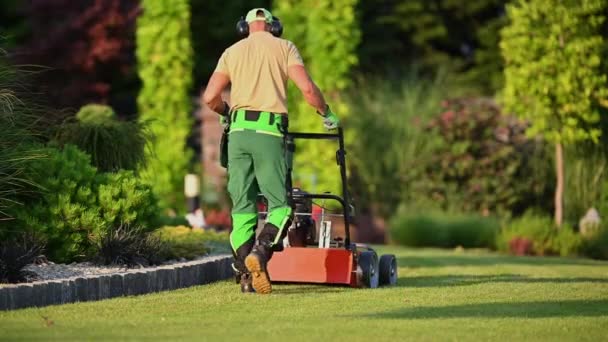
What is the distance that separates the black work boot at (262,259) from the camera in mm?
10484

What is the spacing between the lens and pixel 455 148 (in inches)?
928

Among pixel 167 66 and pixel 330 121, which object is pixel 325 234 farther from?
pixel 167 66

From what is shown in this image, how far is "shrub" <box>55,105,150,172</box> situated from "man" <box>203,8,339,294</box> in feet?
11.0

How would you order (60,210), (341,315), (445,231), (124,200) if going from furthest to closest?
(445,231) < (124,200) < (60,210) < (341,315)

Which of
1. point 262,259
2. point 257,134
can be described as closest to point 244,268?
point 262,259

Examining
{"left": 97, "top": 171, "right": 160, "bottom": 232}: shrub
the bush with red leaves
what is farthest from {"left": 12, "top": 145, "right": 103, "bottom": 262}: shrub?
the bush with red leaves

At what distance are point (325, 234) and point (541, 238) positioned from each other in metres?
8.57

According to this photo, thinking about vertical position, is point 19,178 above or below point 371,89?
below

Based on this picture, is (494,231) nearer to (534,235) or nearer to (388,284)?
(534,235)

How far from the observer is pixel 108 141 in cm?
1423

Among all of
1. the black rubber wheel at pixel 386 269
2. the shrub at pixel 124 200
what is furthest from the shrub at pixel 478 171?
the shrub at pixel 124 200

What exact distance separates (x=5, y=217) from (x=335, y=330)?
149 inches

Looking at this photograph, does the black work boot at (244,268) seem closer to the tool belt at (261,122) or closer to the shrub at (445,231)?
the tool belt at (261,122)

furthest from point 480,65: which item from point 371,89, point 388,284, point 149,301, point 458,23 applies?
point 149,301
